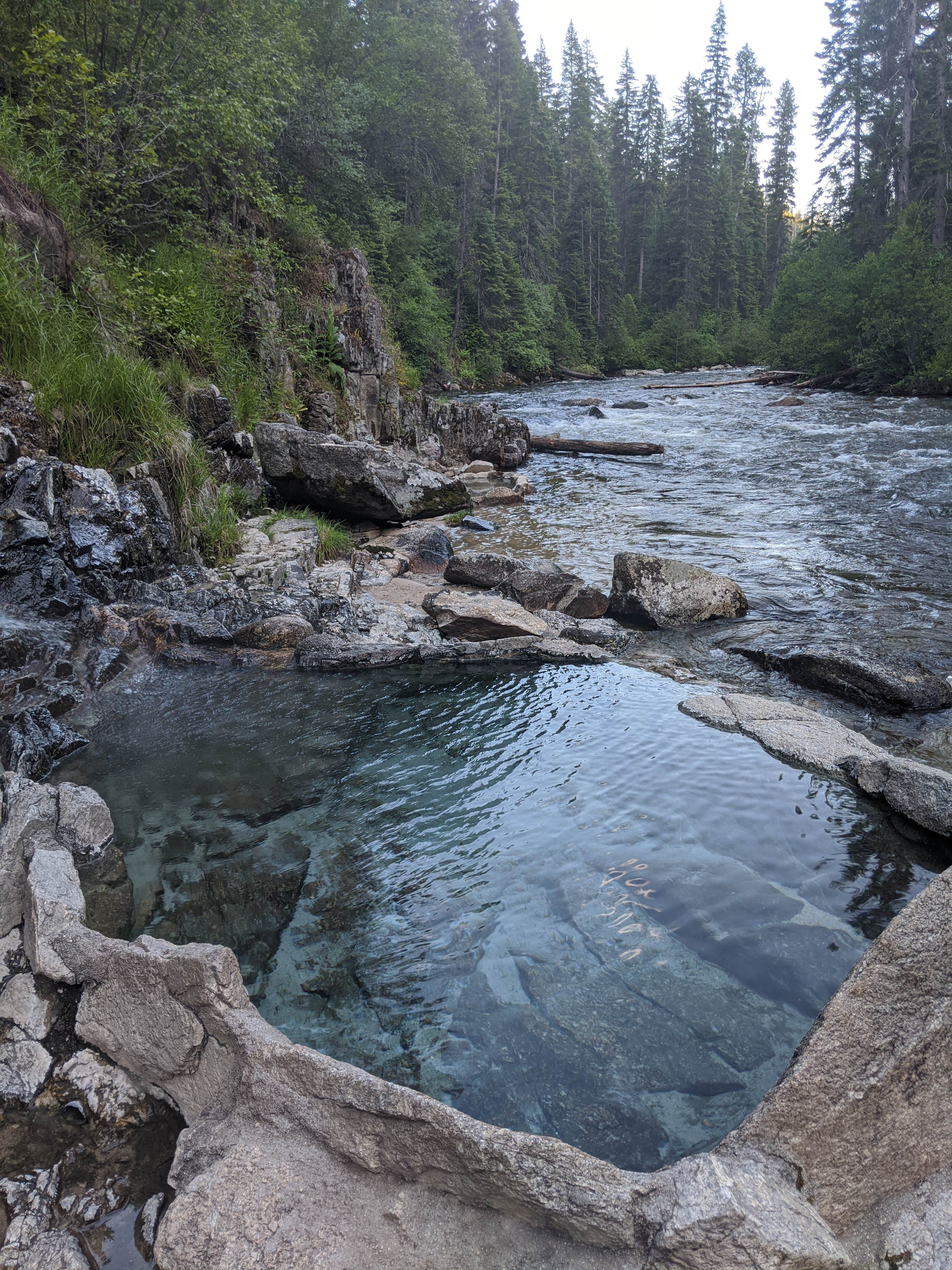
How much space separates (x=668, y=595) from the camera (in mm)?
7277

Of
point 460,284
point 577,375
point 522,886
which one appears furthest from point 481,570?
point 577,375

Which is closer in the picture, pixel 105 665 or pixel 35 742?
pixel 35 742

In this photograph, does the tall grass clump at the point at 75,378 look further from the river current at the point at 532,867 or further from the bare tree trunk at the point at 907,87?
the bare tree trunk at the point at 907,87

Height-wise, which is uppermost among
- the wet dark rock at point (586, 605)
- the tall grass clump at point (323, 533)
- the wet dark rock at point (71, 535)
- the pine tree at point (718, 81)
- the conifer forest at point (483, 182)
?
the pine tree at point (718, 81)

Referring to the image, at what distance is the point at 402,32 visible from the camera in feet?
94.7

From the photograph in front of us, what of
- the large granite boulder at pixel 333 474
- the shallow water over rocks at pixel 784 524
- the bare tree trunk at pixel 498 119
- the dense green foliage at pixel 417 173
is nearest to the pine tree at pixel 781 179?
the dense green foliage at pixel 417 173

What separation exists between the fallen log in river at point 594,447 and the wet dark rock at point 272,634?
1257cm

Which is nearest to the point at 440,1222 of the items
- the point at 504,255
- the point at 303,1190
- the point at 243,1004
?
the point at 303,1190

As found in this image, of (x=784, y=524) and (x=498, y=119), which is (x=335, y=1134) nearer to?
(x=784, y=524)

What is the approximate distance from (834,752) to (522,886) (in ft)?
7.41

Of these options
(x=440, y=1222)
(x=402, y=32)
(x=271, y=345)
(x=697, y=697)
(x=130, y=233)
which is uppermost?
(x=402, y=32)

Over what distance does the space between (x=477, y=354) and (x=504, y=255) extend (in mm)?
7108

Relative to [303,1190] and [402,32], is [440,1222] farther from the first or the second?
[402,32]

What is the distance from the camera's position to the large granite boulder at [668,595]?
284 inches
